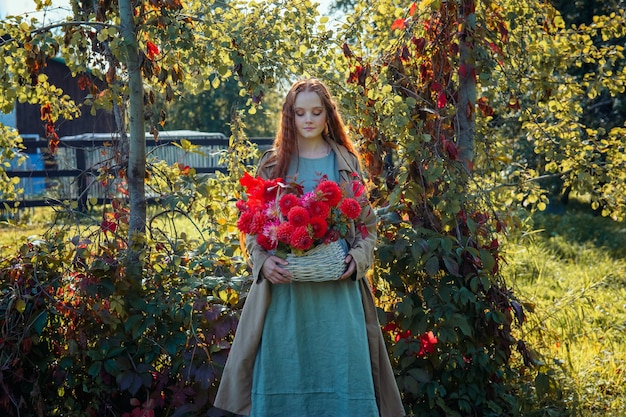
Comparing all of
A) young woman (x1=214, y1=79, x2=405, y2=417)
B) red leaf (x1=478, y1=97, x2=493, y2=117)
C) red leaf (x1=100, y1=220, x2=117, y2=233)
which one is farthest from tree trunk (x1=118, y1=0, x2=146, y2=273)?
red leaf (x1=478, y1=97, x2=493, y2=117)

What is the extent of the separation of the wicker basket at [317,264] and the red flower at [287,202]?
161mm

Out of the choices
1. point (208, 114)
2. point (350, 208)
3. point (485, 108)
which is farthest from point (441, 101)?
point (208, 114)

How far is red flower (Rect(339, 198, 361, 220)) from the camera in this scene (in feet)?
8.39

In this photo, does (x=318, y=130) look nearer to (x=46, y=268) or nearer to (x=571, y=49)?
(x=46, y=268)

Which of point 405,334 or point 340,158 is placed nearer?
point 340,158

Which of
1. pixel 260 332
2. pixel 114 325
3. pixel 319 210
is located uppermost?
pixel 319 210

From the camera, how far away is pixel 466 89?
376 cm

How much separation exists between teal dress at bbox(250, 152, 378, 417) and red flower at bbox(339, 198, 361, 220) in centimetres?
21

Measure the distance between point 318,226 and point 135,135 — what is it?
1491 millimetres

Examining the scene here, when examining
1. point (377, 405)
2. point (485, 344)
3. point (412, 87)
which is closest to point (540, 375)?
point (485, 344)

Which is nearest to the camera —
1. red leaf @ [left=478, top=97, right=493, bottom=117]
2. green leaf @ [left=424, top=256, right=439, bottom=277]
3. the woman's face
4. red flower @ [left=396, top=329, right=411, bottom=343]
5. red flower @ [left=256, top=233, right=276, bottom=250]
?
red flower @ [left=256, top=233, right=276, bottom=250]

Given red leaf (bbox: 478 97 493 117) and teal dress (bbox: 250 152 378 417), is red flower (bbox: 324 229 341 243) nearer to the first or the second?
teal dress (bbox: 250 152 378 417)

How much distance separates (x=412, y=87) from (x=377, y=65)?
0.21 meters

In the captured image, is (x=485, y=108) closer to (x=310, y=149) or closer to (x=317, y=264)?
(x=310, y=149)
